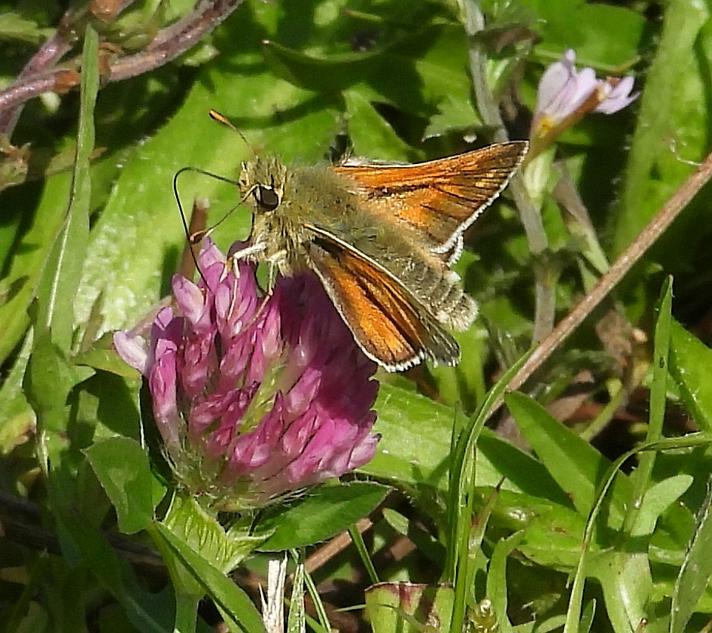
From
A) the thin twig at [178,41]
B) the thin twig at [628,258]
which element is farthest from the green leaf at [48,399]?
the thin twig at [628,258]

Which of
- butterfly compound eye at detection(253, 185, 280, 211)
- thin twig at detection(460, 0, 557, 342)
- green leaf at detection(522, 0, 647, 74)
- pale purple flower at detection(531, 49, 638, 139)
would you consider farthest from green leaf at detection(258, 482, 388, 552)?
green leaf at detection(522, 0, 647, 74)

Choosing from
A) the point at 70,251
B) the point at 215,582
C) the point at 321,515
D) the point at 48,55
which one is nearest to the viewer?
the point at 215,582

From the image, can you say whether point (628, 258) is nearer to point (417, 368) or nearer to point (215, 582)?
point (417, 368)

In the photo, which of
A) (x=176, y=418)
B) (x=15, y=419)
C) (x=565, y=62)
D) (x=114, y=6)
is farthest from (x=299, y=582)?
(x=565, y=62)

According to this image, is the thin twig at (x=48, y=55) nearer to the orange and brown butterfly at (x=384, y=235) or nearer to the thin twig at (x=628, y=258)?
the orange and brown butterfly at (x=384, y=235)

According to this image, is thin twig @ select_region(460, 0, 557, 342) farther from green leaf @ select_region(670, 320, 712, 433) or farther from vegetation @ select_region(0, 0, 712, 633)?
green leaf @ select_region(670, 320, 712, 433)

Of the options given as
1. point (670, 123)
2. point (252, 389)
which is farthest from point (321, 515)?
point (670, 123)
